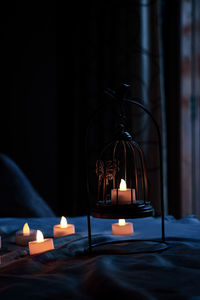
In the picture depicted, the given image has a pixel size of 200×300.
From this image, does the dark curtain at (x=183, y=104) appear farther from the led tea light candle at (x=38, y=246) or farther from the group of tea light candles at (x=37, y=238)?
the led tea light candle at (x=38, y=246)

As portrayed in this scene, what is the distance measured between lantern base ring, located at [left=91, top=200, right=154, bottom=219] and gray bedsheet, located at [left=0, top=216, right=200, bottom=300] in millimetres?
100

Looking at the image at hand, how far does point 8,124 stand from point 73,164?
23.4 inches

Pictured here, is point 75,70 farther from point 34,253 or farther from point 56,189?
point 34,253

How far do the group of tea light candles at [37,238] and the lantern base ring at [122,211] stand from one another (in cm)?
17

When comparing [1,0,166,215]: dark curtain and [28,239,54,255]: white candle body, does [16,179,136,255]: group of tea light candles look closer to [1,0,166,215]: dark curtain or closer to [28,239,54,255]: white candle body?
[28,239,54,255]: white candle body

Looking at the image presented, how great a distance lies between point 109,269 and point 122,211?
22 cm

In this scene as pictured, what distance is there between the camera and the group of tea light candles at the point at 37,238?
1.04 m

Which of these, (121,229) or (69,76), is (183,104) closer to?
(69,76)

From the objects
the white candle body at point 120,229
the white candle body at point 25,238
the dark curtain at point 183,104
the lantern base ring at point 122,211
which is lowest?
the white candle body at point 25,238

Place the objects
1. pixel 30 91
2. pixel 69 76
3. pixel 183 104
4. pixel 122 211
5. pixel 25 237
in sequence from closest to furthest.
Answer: pixel 122 211, pixel 25 237, pixel 183 104, pixel 30 91, pixel 69 76

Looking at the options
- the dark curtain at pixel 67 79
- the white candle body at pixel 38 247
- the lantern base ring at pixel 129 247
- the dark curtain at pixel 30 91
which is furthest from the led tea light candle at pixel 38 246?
the dark curtain at pixel 30 91

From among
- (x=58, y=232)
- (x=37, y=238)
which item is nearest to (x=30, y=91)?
(x=58, y=232)

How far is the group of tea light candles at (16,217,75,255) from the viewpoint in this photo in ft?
3.43

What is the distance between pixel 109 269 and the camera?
82 centimetres
